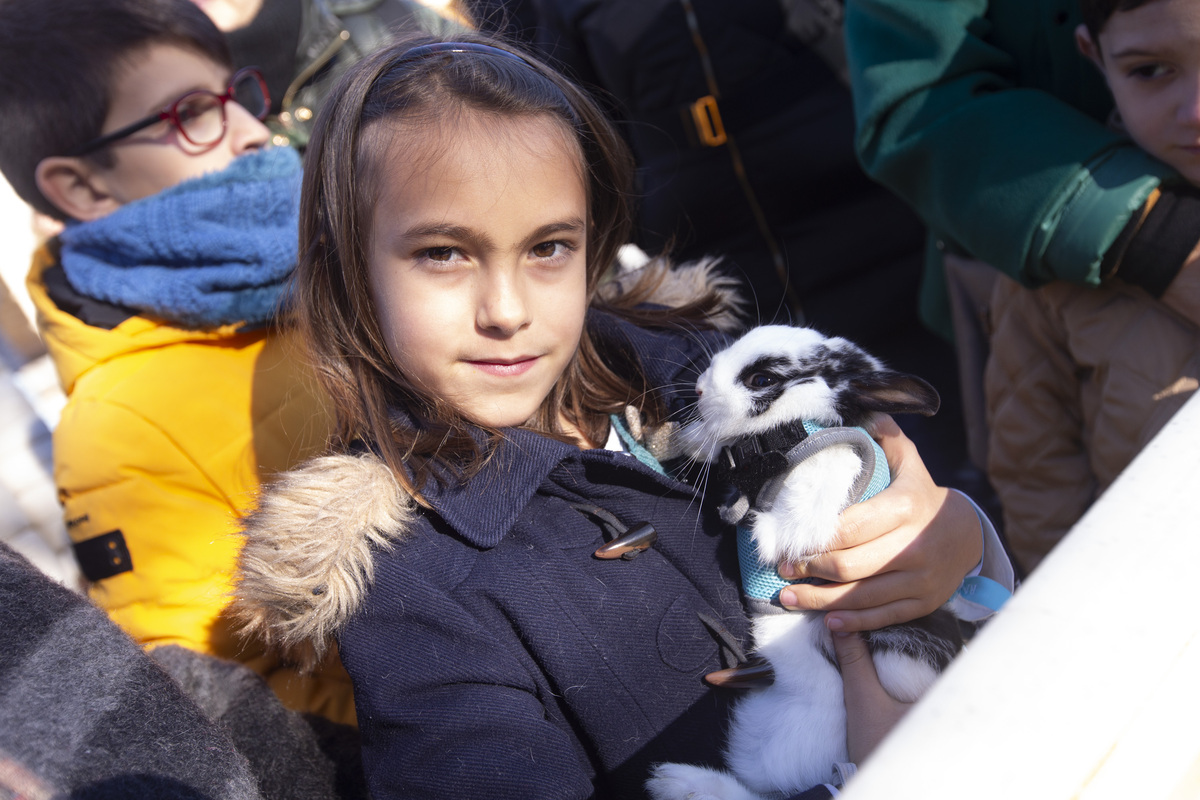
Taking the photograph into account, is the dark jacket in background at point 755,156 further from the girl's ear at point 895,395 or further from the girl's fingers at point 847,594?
the girl's fingers at point 847,594

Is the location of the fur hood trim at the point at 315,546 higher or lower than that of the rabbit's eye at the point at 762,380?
lower

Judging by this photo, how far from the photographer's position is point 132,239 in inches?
54.9

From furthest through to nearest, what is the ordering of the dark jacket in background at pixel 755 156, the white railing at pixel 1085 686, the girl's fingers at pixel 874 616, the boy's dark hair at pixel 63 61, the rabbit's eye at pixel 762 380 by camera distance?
1. the dark jacket in background at pixel 755 156
2. the boy's dark hair at pixel 63 61
3. the rabbit's eye at pixel 762 380
4. the girl's fingers at pixel 874 616
5. the white railing at pixel 1085 686

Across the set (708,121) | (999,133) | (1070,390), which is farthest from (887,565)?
(708,121)

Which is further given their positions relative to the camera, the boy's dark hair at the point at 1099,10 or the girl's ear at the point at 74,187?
the girl's ear at the point at 74,187

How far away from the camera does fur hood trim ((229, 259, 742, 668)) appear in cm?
94

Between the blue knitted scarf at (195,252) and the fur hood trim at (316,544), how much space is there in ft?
1.89

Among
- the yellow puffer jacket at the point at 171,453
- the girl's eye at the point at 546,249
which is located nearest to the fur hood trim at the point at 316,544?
the yellow puffer jacket at the point at 171,453

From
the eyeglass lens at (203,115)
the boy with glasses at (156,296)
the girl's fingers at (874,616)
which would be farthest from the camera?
the eyeglass lens at (203,115)

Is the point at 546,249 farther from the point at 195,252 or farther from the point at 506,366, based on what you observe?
the point at 195,252

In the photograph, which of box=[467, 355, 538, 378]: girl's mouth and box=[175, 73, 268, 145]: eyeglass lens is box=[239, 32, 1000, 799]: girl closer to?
box=[467, 355, 538, 378]: girl's mouth

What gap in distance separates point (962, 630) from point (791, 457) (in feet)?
1.17

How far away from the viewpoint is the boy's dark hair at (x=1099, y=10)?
119 cm

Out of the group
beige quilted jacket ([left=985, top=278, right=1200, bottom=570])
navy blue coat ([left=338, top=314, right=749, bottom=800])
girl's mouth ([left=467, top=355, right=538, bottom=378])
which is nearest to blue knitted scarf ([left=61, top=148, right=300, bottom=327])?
girl's mouth ([left=467, top=355, right=538, bottom=378])
